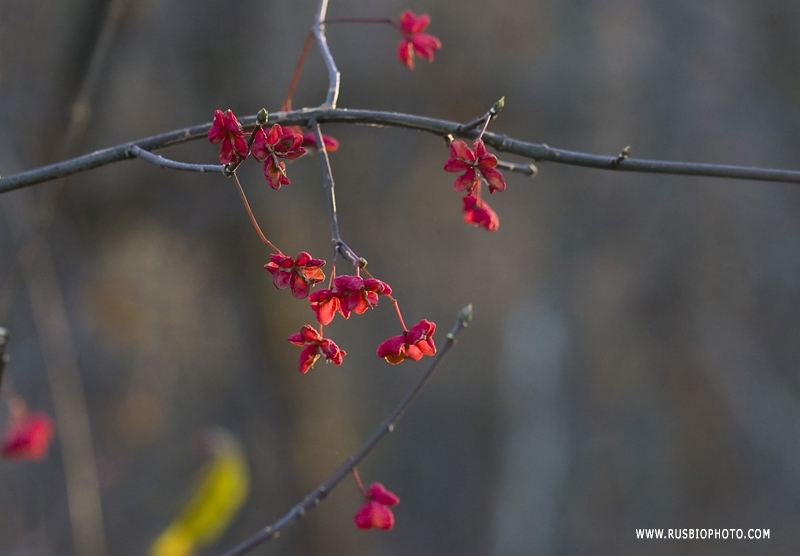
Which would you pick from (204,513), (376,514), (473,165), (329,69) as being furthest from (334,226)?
(204,513)

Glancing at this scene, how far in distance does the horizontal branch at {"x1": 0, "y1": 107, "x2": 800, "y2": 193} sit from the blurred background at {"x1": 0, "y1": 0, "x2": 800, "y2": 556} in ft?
6.29

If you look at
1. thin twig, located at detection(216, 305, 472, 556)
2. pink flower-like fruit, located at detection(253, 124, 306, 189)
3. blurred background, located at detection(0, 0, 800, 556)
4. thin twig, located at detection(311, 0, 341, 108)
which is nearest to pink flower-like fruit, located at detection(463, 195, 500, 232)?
thin twig, located at detection(216, 305, 472, 556)

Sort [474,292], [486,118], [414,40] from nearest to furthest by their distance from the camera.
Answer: [486,118]
[414,40]
[474,292]

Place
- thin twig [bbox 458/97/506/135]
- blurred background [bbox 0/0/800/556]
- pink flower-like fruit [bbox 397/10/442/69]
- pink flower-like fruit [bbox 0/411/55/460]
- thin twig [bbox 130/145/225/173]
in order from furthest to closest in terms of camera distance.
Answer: blurred background [bbox 0/0/800/556] → pink flower-like fruit [bbox 0/411/55/460] → pink flower-like fruit [bbox 397/10/442/69] → thin twig [bbox 458/97/506/135] → thin twig [bbox 130/145/225/173]

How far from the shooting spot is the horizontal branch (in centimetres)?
68

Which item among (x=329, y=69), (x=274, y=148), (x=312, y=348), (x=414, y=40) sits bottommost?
(x=312, y=348)

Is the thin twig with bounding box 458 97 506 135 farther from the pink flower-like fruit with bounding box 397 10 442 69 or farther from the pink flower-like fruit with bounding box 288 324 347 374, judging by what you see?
the pink flower-like fruit with bounding box 397 10 442 69

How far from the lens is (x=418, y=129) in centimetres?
72

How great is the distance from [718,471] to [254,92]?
8.31 ft

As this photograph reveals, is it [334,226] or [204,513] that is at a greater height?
[334,226]

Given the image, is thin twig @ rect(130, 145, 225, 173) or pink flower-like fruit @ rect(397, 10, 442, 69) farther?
pink flower-like fruit @ rect(397, 10, 442, 69)

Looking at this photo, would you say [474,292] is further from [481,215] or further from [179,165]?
[179,165]

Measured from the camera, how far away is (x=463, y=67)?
2.67 metres

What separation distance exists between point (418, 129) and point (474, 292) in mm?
2037
